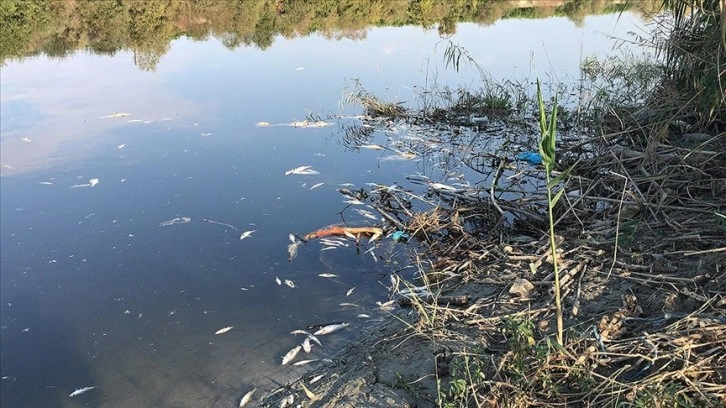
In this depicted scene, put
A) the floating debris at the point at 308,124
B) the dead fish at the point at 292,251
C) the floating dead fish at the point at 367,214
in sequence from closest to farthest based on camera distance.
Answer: the dead fish at the point at 292,251, the floating dead fish at the point at 367,214, the floating debris at the point at 308,124

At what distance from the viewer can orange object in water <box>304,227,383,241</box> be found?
13.7ft

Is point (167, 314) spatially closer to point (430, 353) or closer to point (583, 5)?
point (430, 353)

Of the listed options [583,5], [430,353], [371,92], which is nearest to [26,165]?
[371,92]

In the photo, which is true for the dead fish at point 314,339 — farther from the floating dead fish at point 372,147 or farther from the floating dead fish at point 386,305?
the floating dead fish at point 372,147

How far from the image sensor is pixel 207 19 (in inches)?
517

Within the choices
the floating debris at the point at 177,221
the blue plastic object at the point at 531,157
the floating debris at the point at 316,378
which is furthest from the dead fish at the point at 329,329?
the blue plastic object at the point at 531,157

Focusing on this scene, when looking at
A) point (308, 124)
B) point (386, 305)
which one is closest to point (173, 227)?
point (386, 305)

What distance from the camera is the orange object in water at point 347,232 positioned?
13.7 ft

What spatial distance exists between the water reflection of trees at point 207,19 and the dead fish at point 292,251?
21.6ft

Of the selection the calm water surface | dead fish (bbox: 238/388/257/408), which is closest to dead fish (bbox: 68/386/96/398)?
the calm water surface

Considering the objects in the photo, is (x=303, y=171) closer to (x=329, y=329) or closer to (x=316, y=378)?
(x=329, y=329)

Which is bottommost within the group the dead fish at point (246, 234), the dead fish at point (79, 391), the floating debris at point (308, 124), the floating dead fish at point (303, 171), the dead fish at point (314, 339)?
the dead fish at point (79, 391)

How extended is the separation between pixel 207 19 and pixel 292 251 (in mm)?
10554

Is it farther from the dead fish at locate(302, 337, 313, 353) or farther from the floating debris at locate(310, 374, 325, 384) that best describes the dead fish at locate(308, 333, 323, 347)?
the floating debris at locate(310, 374, 325, 384)
